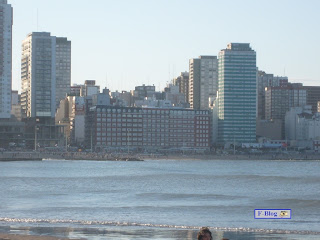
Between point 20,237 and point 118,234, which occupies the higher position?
Result: point 20,237

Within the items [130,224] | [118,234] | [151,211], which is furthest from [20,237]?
[151,211]

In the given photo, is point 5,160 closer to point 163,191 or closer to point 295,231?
point 163,191

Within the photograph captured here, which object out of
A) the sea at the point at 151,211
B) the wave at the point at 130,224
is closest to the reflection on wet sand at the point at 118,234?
the sea at the point at 151,211

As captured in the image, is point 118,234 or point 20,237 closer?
point 20,237

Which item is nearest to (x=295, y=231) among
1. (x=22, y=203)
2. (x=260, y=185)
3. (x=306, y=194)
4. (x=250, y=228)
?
(x=250, y=228)

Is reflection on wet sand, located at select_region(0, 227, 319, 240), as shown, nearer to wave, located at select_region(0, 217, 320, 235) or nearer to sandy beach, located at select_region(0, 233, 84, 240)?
sandy beach, located at select_region(0, 233, 84, 240)

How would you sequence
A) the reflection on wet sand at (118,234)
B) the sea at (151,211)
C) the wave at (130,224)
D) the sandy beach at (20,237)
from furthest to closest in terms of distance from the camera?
the wave at (130,224)
the sea at (151,211)
the reflection on wet sand at (118,234)
the sandy beach at (20,237)

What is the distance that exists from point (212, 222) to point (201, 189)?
36.8 m

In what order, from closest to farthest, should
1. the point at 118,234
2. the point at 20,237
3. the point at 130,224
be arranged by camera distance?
the point at 20,237, the point at 118,234, the point at 130,224

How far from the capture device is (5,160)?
198 metres

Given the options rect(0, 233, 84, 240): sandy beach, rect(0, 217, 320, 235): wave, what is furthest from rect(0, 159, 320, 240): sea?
rect(0, 233, 84, 240): sandy beach

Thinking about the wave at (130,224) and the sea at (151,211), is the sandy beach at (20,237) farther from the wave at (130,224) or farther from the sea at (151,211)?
the wave at (130,224)

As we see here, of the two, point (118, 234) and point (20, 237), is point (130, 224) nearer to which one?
point (118, 234)

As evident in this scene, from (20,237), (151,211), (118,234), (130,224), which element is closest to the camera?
(20,237)
